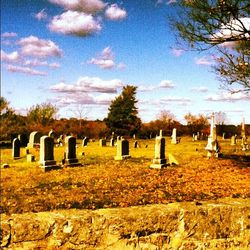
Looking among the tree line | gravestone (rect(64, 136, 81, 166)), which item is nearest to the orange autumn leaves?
gravestone (rect(64, 136, 81, 166))

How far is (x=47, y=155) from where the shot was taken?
1623cm

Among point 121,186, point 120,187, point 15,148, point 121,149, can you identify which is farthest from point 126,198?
point 15,148

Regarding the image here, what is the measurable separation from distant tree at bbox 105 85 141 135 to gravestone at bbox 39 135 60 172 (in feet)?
114

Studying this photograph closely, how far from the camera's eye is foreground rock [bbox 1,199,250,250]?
3.73 metres

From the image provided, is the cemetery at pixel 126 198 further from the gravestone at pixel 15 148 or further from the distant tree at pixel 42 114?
the distant tree at pixel 42 114

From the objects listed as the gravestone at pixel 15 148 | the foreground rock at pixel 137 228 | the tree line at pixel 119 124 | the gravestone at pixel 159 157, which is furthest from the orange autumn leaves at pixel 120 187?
the tree line at pixel 119 124

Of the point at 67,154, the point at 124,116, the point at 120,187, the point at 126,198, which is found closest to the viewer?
the point at 126,198

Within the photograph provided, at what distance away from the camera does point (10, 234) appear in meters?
3.66

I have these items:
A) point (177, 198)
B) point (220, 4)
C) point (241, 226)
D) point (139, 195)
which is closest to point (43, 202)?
point (139, 195)

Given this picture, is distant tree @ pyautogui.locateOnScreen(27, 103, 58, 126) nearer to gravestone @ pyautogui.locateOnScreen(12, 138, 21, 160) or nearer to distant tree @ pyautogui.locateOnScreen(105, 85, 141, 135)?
distant tree @ pyautogui.locateOnScreen(105, 85, 141, 135)

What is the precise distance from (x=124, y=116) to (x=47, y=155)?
118 ft

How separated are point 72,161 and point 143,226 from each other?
44.2ft

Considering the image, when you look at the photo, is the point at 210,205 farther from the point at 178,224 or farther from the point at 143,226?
the point at 143,226

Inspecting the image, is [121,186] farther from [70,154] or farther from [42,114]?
[42,114]
